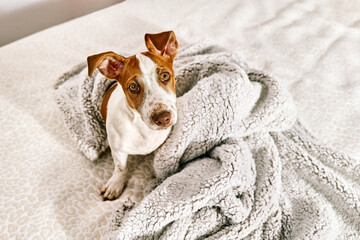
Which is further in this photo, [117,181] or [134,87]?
[117,181]

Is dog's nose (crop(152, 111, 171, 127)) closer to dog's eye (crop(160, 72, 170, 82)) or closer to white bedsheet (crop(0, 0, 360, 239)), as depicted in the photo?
dog's eye (crop(160, 72, 170, 82))

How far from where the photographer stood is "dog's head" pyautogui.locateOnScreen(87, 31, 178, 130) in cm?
90

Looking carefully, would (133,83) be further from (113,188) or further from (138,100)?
(113,188)

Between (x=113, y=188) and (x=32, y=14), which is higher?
(x=32, y=14)

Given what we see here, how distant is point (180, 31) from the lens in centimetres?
179

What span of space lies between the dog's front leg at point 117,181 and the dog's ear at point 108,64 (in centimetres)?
28

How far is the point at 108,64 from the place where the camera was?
3.22ft

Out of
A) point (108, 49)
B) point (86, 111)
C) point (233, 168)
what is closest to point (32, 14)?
point (108, 49)

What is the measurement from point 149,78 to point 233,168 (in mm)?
385

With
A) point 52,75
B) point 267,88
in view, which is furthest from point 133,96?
point 52,75

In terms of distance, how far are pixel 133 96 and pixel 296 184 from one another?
2.13 ft

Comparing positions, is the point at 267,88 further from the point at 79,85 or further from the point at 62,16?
the point at 62,16

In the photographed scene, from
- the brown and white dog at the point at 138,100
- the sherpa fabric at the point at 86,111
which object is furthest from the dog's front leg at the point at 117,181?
the sherpa fabric at the point at 86,111

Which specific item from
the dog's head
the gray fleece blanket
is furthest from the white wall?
the dog's head
